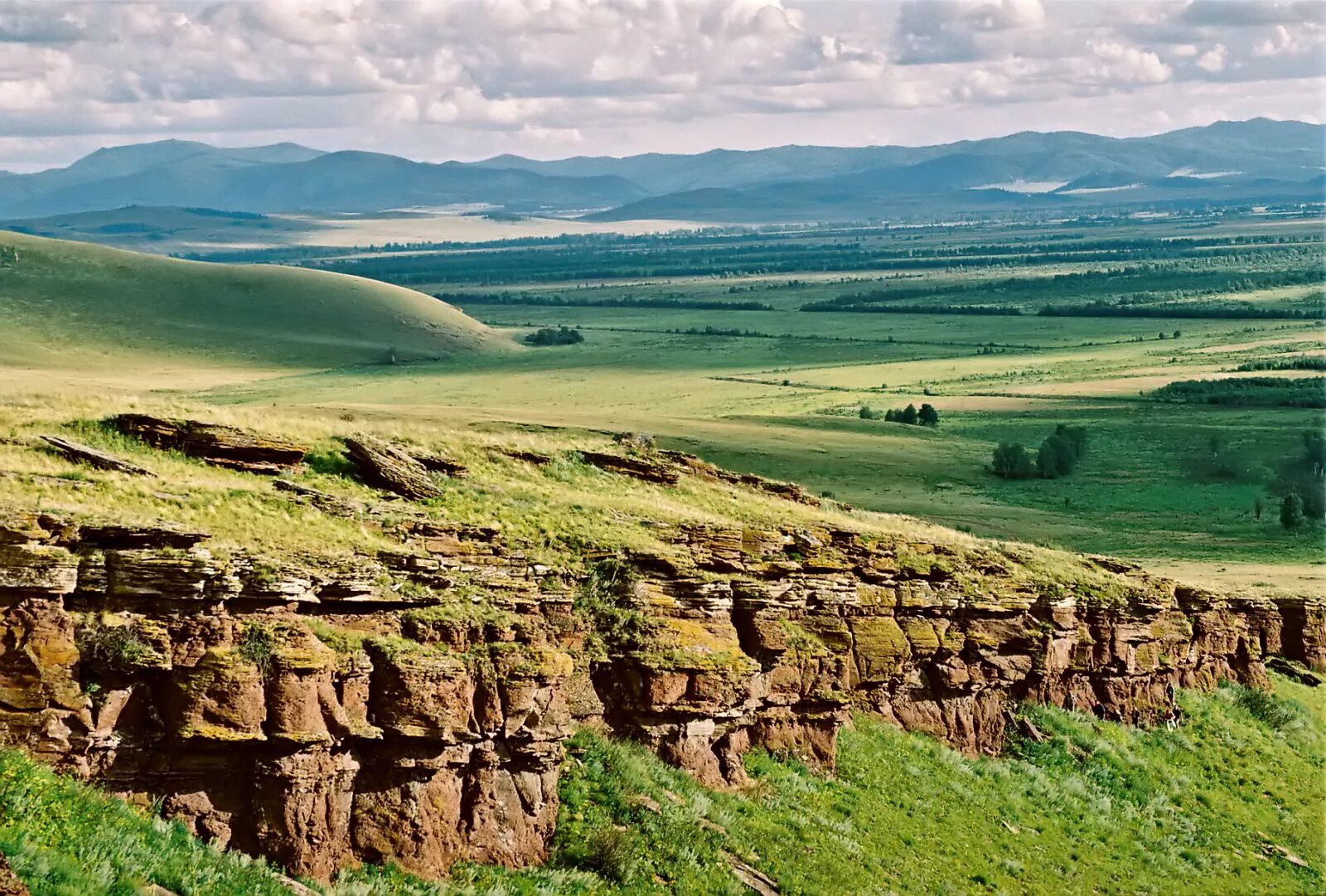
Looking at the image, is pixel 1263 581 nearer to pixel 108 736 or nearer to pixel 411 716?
pixel 411 716

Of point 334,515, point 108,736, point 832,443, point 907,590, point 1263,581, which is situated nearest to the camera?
point 108,736

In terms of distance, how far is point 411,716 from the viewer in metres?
19.8

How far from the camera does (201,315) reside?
166 metres

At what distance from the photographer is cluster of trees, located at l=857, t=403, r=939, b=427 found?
348ft

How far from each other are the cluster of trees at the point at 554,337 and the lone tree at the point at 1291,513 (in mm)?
112786

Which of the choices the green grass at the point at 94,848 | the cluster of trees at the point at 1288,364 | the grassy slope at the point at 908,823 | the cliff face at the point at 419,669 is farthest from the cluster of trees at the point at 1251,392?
the green grass at the point at 94,848

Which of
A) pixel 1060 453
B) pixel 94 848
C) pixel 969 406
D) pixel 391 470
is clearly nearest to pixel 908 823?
pixel 391 470

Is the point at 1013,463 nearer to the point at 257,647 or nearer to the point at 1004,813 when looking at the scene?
the point at 1004,813

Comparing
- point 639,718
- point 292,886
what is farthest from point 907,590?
point 292,886

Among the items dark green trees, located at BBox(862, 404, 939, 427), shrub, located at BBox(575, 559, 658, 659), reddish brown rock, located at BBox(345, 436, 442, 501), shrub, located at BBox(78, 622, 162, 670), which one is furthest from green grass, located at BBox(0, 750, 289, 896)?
dark green trees, located at BBox(862, 404, 939, 427)

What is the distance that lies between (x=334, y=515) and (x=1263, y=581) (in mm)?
38231

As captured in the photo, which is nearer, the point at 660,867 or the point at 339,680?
the point at 339,680

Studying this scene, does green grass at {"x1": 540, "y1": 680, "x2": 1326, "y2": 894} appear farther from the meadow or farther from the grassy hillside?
the grassy hillside

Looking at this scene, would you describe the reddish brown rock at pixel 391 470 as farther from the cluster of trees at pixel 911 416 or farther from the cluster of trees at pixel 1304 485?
the cluster of trees at pixel 911 416
